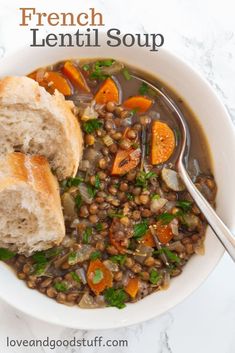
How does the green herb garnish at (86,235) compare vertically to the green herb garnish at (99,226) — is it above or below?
below

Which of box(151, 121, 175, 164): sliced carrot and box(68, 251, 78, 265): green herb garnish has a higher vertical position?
box(151, 121, 175, 164): sliced carrot

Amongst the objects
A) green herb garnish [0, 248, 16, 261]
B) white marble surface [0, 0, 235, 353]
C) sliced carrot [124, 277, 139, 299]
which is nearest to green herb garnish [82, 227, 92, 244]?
sliced carrot [124, 277, 139, 299]

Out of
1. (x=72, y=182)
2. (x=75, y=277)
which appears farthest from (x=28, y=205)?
(x=75, y=277)

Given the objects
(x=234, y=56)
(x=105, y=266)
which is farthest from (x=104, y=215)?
(x=234, y=56)

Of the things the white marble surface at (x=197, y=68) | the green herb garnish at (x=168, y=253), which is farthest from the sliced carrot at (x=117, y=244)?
the white marble surface at (x=197, y=68)

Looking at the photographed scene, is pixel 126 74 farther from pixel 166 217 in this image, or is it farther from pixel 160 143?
pixel 166 217

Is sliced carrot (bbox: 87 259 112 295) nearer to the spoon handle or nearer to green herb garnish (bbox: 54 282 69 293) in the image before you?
green herb garnish (bbox: 54 282 69 293)

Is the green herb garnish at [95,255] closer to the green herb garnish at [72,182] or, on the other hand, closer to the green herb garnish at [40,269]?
the green herb garnish at [40,269]
